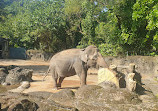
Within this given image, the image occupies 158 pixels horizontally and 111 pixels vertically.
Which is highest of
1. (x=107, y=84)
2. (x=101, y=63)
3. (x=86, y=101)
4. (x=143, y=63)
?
(x=101, y=63)

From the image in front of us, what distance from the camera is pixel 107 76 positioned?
19.1 feet

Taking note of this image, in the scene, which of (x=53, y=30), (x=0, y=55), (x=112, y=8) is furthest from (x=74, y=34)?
(x=112, y=8)

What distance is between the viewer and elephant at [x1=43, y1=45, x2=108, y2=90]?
20.1ft

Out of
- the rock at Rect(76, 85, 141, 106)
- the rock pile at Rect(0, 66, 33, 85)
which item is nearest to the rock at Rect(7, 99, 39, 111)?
the rock at Rect(76, 85, 141, 106)

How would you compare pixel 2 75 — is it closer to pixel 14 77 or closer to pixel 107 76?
pixel 14 77

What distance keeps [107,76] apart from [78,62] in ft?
3.82

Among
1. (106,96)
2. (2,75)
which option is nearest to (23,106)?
(106,96)

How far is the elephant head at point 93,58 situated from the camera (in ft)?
19.8

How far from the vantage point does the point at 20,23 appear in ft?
88.5

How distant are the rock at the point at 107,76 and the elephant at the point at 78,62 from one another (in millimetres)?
190

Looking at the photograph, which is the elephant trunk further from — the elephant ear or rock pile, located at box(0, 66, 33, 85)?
rock pile, located at box(0, 66, 33, 85)

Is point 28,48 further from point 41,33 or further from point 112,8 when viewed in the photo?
point 112,8

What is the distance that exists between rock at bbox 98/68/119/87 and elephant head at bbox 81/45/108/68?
20 centimetres

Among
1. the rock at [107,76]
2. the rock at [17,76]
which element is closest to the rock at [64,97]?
the rock at [107,76]
